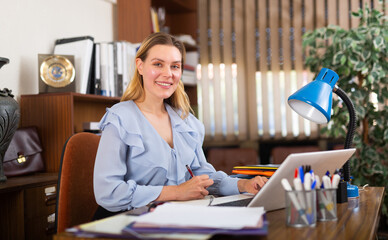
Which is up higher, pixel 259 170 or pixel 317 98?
pixel 317 98

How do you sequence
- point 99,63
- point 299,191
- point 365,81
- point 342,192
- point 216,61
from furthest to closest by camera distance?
point 216,61, point 365,81, point 99,63, point 342,192, point 299,191

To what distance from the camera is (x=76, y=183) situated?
161 cm

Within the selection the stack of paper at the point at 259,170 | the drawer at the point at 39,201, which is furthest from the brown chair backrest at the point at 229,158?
the stack of paper at the point at 259,170

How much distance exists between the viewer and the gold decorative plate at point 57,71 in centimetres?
251

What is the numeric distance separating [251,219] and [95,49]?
1.99 metres

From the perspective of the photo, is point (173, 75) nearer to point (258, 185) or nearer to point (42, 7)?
point (258, 185)

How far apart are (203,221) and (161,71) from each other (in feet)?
2.78

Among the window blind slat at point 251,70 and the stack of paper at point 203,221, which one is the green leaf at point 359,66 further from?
the stack of paper at point 203,221

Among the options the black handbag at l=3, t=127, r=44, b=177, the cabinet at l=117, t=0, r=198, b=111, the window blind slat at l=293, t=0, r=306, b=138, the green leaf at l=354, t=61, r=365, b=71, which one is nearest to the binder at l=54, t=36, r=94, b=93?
the black handbag at l=3, t=127, r=44, b=177

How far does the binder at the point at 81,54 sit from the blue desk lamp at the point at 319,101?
1500 mm

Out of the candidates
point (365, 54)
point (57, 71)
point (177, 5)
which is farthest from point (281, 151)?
point (57, 71)

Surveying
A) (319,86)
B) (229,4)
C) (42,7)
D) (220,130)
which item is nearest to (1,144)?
(42,7)

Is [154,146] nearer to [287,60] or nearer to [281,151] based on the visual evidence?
[281,151]

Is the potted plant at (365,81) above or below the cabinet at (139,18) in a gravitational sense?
below
